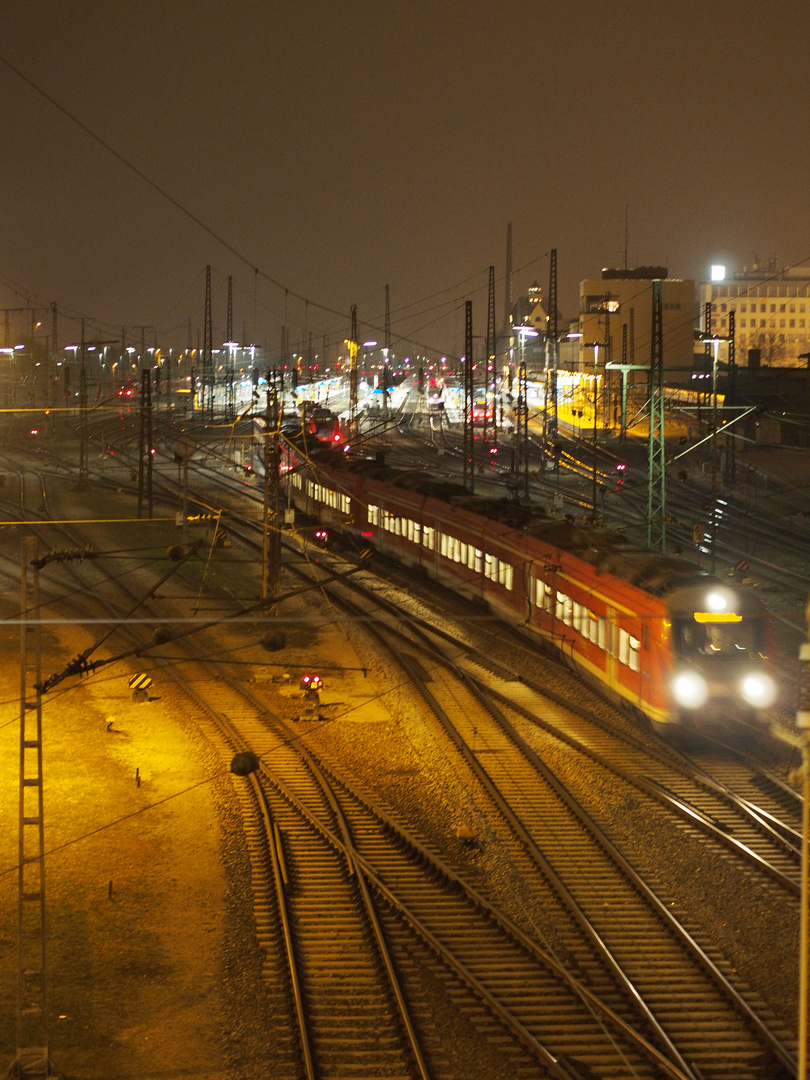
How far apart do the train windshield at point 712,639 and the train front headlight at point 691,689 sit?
0.26m

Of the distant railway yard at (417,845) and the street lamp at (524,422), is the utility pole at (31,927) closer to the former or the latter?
the distant railway yard at (417,845)

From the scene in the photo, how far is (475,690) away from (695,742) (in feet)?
13.3

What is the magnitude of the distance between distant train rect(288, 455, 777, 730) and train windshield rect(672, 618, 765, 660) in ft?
0.04

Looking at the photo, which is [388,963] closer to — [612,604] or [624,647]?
[624,647]

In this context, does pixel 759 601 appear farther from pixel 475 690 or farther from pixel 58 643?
pixel 58 643

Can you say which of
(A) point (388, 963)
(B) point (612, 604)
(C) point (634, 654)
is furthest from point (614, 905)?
(B) point (612, 604)

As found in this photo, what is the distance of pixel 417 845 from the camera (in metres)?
10.9

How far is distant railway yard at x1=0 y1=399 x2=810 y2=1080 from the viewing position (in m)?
7.89

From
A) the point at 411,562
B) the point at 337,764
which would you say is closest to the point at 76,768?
the point at 337,764

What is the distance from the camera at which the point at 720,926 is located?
30.8 feet

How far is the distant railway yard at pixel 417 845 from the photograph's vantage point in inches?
311

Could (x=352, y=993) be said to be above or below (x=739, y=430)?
below

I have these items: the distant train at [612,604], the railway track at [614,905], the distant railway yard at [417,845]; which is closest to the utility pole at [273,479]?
the distant railway yard at [417,845]

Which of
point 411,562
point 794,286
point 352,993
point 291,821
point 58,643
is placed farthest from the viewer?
point 794,286
